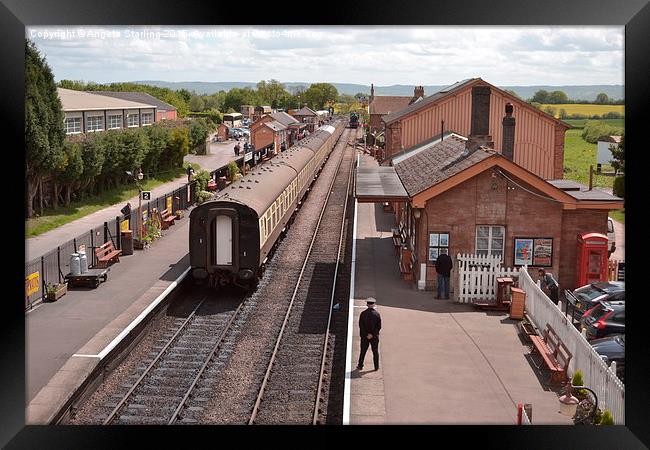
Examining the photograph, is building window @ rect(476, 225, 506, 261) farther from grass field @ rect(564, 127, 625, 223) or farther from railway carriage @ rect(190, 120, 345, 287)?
grass field @ rect(564, 127, 625, 223)

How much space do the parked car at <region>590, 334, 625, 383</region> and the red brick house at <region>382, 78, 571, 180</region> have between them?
1662 centimetres

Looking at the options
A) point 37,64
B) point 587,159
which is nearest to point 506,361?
point 37,64

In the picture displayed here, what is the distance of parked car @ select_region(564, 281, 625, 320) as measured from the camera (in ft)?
54.3

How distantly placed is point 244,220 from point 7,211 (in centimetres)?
1023

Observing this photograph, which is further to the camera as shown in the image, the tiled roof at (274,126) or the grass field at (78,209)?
the tiled roof at (274,126)

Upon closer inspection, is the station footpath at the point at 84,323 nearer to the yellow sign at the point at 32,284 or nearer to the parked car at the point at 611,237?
the yellow sign at the point at 32,284

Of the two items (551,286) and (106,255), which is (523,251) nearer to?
(551,286)

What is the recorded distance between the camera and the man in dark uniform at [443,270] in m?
17.9

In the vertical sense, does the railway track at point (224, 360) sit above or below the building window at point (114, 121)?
below

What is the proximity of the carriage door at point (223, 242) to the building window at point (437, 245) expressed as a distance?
521cm

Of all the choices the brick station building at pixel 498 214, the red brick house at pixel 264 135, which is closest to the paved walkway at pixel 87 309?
the brick station building at pixel 498 214

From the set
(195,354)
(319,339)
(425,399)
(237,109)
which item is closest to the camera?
(425,399)

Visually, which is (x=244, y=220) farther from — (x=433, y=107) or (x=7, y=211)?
(x=433, y=107)

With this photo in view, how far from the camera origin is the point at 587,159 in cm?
7000
